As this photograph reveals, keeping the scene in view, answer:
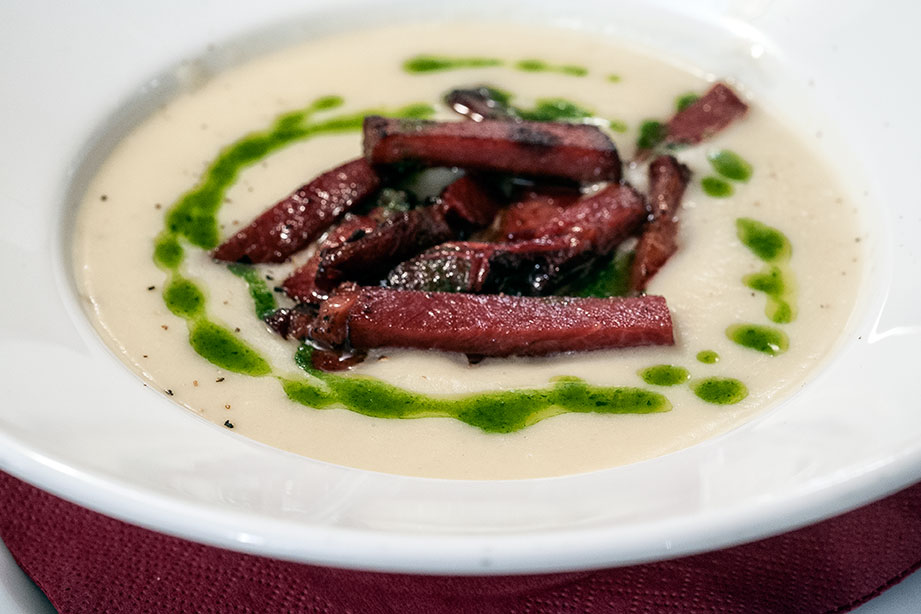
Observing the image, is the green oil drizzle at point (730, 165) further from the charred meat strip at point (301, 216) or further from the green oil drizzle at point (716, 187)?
the charred meat strip at point (301, 216)

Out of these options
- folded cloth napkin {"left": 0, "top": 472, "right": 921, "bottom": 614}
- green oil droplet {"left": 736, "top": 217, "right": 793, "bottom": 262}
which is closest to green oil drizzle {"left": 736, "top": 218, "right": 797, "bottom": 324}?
green oil droplet {"left": 736, "top": 217, "right": 793, "bottom": 262}

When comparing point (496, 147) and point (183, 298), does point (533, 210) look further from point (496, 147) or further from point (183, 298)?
point (183, 298)

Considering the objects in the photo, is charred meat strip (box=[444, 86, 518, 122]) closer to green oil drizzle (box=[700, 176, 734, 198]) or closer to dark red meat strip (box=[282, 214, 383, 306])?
green oil drizzle (box=[700, 176, 734, 198])

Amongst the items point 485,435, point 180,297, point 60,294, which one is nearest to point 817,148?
point 485,435

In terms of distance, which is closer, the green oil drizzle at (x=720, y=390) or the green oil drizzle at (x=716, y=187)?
the green oil drizzle at (x=720, y=390)

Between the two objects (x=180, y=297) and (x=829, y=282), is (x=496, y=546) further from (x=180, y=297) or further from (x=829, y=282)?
(x=829, y=282)

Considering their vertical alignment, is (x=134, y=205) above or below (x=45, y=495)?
above

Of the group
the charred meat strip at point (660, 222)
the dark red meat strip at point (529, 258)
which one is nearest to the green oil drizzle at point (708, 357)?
the charred meat strip at point (660, 222)
